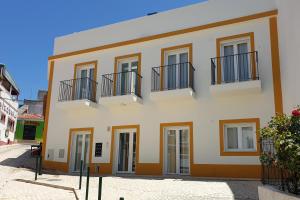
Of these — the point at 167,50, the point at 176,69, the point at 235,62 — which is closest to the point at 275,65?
the point at 235,62

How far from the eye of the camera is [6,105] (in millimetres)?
30500

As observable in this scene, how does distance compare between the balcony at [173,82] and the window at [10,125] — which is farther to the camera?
the window at [10,125]

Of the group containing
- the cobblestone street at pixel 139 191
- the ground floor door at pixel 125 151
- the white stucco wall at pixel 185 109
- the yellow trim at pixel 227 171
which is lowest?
the cobblestone street at pixel 139 191

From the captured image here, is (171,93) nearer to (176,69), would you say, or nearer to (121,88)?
(176,69)

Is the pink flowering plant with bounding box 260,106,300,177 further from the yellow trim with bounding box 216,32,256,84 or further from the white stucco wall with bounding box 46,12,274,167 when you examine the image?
the yellow trim with bounding box 216,32,256,84

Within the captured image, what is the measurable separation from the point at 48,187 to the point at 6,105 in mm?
22368

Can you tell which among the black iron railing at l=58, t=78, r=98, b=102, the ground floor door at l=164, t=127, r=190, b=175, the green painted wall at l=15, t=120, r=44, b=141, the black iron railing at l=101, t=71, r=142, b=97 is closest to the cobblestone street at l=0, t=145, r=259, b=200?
the ground floor door at l=164, t=127, r=190, b=175

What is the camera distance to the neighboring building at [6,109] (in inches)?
1138

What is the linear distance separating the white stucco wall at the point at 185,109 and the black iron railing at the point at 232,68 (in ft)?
1.05

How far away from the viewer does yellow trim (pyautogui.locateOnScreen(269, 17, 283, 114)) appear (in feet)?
38.6

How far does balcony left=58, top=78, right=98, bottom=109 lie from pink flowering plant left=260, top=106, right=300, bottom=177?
10.2 meters

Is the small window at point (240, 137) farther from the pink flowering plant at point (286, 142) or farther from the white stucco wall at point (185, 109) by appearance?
the pink flowering plant at point (286, 142)

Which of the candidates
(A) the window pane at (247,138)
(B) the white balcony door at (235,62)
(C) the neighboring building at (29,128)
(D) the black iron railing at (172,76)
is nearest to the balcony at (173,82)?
(D) the black iron railing at (172,76)

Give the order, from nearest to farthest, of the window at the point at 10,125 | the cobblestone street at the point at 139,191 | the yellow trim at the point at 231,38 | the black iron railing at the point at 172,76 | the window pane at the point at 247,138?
the cobblestone street at the point at 139,191 → the window pane at the point at 247,138 → the yellow trim at the point at 231,38 → the black iron railing at the point at 172,76 → the window at the point at 10,125
